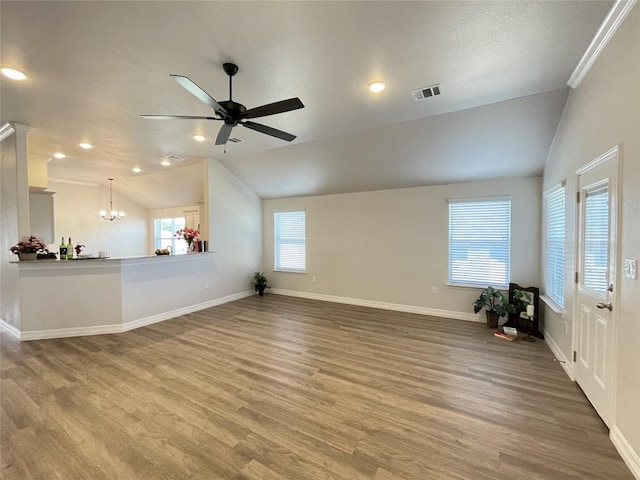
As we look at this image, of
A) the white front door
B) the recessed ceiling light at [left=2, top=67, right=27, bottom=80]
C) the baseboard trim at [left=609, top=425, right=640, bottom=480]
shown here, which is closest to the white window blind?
the white front door

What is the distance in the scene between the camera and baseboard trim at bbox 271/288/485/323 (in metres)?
4.63

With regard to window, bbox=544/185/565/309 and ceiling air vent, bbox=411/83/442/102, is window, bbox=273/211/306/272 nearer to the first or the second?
ceiling air vent, bbox=411/83/442/102

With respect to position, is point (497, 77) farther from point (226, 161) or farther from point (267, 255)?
point (267, 255)

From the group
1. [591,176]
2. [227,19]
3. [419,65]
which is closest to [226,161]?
[227,19]

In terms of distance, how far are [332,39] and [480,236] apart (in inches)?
154

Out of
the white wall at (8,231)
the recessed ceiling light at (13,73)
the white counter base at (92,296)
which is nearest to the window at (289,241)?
the white counter base at (92,296)

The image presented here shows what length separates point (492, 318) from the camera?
4141 mm

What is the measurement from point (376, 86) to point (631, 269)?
2.47 meters

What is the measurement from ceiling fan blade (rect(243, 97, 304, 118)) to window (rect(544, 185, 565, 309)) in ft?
10.3

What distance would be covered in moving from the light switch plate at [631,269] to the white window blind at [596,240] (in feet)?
1.01

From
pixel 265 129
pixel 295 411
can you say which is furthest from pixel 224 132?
pixel 295 411

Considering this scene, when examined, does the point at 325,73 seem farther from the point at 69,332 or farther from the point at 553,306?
the point at 69,332

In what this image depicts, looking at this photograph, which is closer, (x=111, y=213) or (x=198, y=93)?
(x=198, y=93)

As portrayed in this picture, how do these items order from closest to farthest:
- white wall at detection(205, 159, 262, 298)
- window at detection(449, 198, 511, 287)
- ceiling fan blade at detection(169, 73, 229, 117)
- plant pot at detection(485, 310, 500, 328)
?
ceiling fan blade at detection(169, 73, 229, 117) < plant pot at detection(485, 310, 500, 328) < window at detection(449, 198, 511, 287) < white wall at detection(205, 159, 262, 298)
